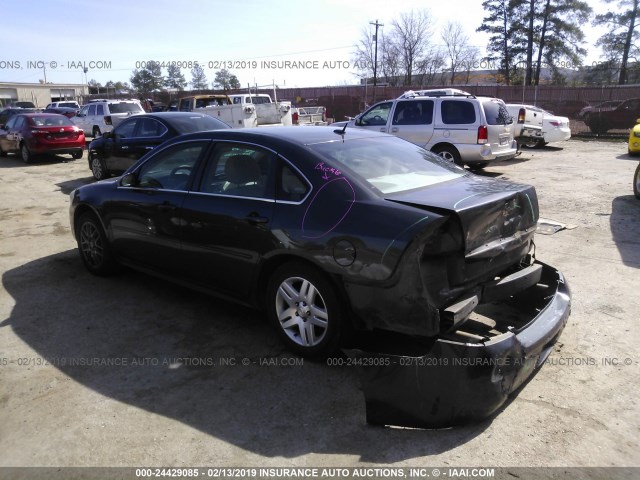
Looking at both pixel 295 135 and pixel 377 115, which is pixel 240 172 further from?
pixel 377 115

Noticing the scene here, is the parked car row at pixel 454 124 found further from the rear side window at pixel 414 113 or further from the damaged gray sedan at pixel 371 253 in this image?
the damaged gray sedan at pixel 371 253

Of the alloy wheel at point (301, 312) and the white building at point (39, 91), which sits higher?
the white building at point (39, 91)

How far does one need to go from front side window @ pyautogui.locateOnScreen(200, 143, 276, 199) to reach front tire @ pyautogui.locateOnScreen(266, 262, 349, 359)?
65 centimetres

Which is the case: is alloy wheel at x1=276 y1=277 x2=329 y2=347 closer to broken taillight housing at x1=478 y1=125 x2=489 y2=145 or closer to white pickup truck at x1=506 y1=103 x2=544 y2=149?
broken taillight housing at x1=478 y1=125 x2=489 y2=145

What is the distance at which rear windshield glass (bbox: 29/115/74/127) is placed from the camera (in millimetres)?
15734

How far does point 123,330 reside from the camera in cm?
432

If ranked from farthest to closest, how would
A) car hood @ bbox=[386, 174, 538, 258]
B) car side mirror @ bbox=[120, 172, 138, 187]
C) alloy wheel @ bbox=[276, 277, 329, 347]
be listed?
car side mirror @ bbox=[120, 172, 138, 187]
alloy wheel @ bbox=[276, 277, 329, 347]
car hood @ bbox=[386, 174, 538, 258]

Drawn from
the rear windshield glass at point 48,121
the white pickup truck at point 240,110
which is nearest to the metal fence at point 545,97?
the white pickup truck at point 240,110

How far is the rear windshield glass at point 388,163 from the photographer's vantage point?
363 centimetres

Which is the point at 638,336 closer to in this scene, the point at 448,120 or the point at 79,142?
the point at 448,120

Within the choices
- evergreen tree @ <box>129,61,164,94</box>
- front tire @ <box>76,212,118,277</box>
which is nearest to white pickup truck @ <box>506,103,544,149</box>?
front tire @ <box>76,212,118,277</box>

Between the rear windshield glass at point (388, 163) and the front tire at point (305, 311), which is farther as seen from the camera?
the rear windshield glass at point (388, 163)

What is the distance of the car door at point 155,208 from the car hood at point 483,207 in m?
2.03

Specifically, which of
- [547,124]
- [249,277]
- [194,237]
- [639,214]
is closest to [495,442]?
[249,277]
